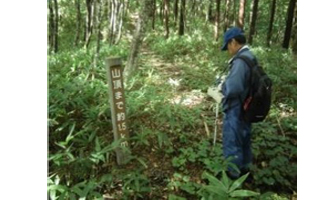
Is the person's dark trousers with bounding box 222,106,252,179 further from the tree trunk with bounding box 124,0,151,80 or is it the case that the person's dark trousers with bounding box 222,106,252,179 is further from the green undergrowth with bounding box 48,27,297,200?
the tree trunk with bounding box 124,0,151,80

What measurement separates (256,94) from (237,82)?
303mm

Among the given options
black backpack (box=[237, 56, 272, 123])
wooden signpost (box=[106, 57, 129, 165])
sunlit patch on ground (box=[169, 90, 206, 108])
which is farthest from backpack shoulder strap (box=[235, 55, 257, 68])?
sunlit patch on ground (box=[169, 90, 206, 108])

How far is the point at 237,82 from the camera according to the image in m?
3.71

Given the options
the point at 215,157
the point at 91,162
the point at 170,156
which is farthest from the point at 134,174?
the point at 215,157

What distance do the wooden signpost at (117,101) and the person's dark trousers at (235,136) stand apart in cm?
138

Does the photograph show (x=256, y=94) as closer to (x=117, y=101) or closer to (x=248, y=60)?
(x=248, y=60)

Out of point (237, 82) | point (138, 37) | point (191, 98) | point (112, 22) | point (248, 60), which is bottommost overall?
point (191, 98)

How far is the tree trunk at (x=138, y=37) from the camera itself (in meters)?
7.50

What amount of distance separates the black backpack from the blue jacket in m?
0.06

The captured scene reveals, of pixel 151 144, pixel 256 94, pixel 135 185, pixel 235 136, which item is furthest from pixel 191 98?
pixel 135 185

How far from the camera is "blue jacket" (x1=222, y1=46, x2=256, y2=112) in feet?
12.2

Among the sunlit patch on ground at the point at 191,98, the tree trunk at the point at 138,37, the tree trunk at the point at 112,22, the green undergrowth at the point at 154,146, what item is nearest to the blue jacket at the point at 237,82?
the green undergrowth at the point at 154,146

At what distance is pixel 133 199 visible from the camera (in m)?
3.65

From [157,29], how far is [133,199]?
2002 centimetres
